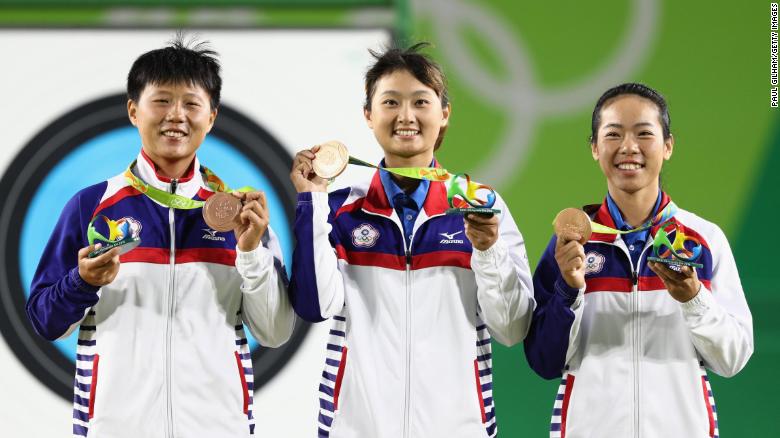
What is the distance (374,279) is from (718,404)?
1872mm

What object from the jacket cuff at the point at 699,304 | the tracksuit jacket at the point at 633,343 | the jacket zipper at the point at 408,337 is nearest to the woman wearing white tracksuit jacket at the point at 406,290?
the jacket zipper at the point at 408,337

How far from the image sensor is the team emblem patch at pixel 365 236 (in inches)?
82.7

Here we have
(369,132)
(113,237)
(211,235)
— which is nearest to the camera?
(113,237)

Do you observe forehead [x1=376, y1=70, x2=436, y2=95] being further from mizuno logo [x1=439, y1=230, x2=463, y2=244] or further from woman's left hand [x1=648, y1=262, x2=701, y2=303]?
woman's left hand [x1=648, y1=262, x2=701, y2=303]

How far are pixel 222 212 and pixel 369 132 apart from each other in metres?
1.41

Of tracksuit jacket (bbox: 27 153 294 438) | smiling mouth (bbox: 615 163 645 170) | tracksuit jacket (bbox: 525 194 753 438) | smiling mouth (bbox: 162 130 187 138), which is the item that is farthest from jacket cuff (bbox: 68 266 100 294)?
smiling mouth (bbox: 615 163 645 170)

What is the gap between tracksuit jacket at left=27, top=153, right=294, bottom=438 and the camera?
1.94 metres

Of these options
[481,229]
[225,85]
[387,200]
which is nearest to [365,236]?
[387,200]

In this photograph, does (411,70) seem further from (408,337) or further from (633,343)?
(633,343)

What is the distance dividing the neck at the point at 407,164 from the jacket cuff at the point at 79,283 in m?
0.73

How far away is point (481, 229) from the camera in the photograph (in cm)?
194

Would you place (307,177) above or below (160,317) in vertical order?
above

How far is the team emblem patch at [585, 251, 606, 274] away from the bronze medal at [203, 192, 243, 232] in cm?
81

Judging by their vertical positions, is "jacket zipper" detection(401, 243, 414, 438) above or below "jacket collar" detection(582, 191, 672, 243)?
below
